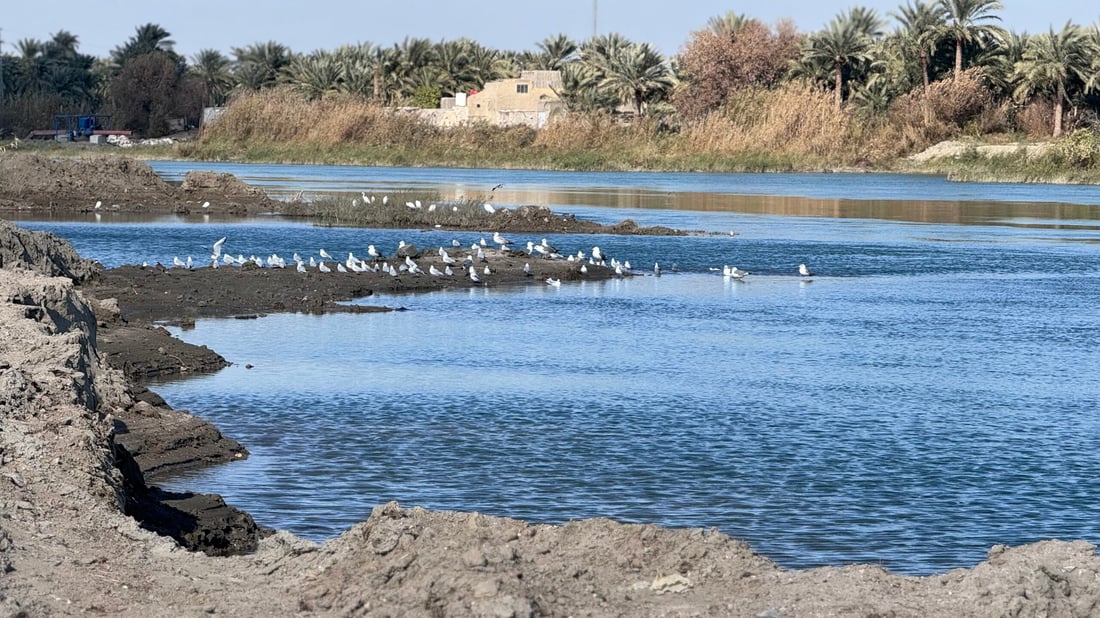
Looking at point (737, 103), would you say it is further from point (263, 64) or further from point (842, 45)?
point (263, 64)

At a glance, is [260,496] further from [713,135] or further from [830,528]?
[713,135]

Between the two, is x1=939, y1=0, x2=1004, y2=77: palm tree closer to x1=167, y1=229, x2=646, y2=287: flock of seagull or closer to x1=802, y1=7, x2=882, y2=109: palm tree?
x1=802, y1=7, x2=882, y2=109: palm tree

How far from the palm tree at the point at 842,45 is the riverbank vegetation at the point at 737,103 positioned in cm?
Result: 13

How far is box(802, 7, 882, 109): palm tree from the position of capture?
10031cm

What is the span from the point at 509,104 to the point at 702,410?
93.8 meters

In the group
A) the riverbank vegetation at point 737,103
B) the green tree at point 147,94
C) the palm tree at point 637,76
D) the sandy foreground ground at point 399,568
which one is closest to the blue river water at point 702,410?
the sandy foreground ground at point 399,568

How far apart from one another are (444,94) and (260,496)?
110774mm

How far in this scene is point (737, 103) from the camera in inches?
3875

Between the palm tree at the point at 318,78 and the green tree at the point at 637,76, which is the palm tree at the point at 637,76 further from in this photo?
the palm tree at the point at 318,78

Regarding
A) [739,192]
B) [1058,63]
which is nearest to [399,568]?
[739,192]

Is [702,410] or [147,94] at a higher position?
[147,94]

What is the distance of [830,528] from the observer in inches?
450

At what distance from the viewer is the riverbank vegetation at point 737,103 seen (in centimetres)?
9325

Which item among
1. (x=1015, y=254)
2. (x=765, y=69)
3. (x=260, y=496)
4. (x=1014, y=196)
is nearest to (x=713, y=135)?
(x=765, y=69)
